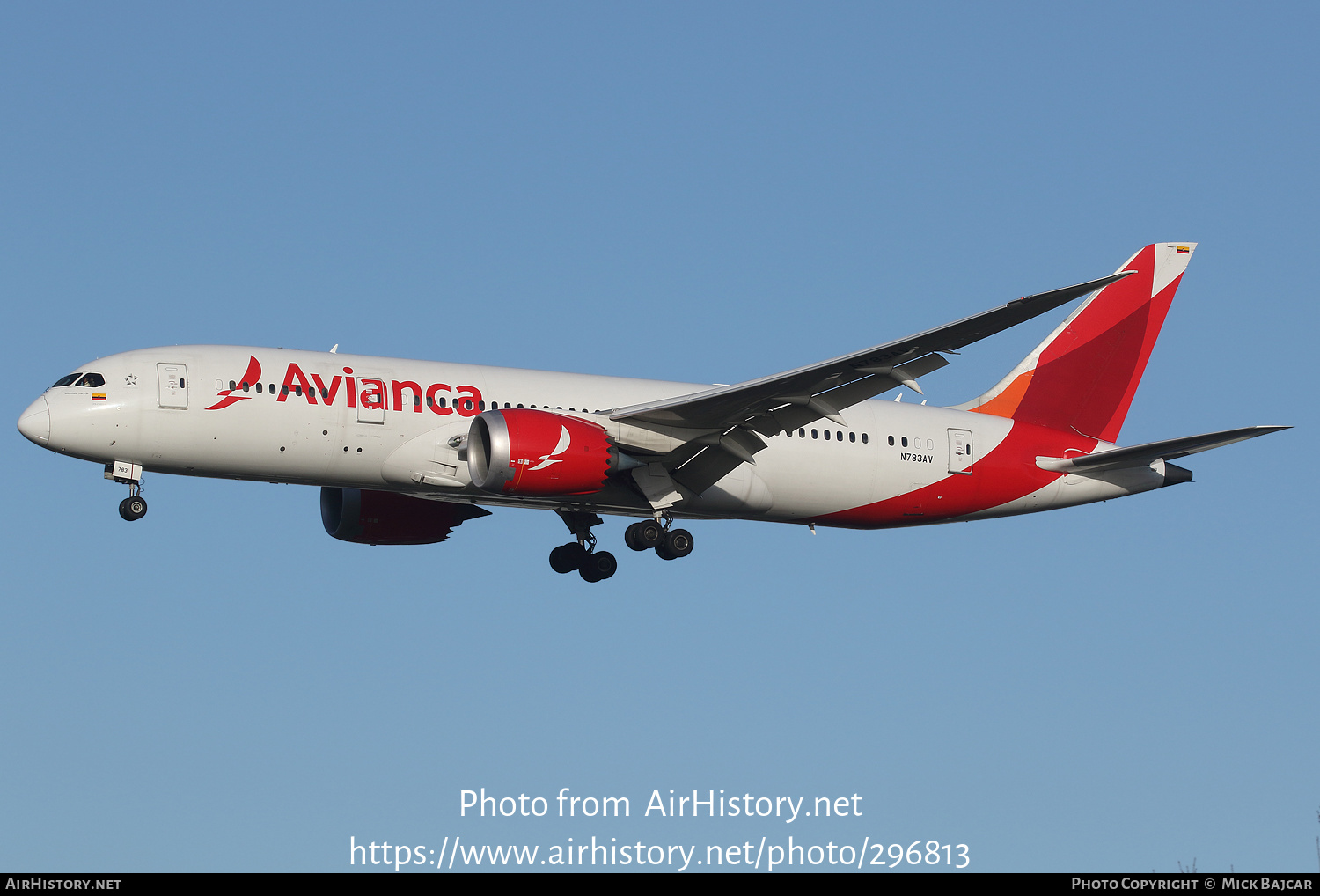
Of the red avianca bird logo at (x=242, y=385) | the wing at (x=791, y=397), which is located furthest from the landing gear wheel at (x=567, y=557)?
the red avianca bird logo at (x=242, y=385)

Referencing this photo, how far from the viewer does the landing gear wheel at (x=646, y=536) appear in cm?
3497

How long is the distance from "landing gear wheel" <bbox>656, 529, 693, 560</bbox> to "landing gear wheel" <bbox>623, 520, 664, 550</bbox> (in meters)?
0.28

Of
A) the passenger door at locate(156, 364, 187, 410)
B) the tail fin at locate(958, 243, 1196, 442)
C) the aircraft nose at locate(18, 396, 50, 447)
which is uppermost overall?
the tail fin at locate(958, 243, 1196, 442)

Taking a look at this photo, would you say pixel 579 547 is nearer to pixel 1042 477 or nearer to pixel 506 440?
pixel 506 440

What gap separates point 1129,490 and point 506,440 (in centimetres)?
1610

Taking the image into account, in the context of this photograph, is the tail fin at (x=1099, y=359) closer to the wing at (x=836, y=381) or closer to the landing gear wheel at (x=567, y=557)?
the wing at (x=836, y=381)

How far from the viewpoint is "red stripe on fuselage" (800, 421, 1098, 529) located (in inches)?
1452

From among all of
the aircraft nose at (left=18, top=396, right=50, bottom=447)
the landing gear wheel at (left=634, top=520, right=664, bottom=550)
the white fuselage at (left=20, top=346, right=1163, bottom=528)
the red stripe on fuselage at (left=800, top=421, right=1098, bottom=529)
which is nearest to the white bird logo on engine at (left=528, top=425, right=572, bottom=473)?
the white fuselage at (left=20, top=346, right=1163, bottom=528)

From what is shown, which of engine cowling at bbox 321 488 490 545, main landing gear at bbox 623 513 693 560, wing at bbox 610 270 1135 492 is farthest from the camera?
engine cowling at bbox 321 488 490 545

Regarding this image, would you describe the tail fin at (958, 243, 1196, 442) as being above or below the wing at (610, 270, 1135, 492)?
above

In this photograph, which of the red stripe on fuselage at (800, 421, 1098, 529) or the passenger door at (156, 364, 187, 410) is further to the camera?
the red stripe on fuselage at (800, 421, 1098, 529)

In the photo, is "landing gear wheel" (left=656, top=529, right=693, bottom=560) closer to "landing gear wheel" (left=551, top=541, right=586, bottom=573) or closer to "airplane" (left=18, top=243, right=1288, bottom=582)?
"airplane" (left=18, top=243, right=1288, bottom=582)

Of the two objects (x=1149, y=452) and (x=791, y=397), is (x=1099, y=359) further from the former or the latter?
(x=791, y=397)

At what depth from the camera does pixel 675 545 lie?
1398 inches
